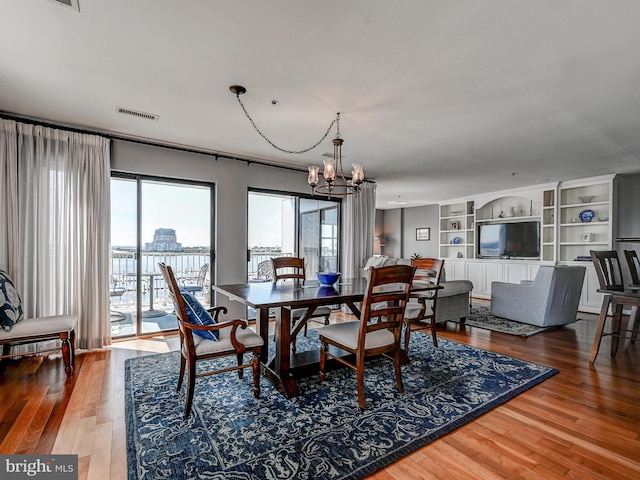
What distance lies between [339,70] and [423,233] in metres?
7.85

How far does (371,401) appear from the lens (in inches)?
92.5

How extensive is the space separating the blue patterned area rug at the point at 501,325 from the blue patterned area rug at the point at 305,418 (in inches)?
52.2

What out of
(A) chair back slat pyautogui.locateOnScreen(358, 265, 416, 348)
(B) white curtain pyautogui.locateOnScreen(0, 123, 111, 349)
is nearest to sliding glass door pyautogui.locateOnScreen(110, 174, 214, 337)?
(B) white curtain pyautogui.locateOnScreen(0, 123, 111, 349)

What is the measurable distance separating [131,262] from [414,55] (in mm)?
3923

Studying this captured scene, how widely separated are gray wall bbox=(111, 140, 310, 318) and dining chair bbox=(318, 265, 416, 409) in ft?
7.72

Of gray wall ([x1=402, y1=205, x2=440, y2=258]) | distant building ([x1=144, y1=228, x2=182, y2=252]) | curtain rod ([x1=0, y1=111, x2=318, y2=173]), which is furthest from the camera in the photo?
gray wall ([x1=402, y1=205, x2=440, y2=258])

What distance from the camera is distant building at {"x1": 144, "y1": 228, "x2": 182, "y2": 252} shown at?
13.8ft

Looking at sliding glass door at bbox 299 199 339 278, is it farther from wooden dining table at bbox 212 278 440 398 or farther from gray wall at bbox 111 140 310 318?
wooden dining table at bbox 212 278 440 398

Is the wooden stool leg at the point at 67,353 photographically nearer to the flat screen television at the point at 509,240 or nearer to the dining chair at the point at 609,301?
the dining chair at the point at 609,301

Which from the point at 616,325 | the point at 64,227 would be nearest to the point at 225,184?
the point at 64,227

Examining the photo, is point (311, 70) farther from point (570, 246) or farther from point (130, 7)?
point (570, 246)

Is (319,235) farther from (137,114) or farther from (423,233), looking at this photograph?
(423,233)

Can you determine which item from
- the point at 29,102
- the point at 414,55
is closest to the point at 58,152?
the point at 29,102

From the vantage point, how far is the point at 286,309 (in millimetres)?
2520
